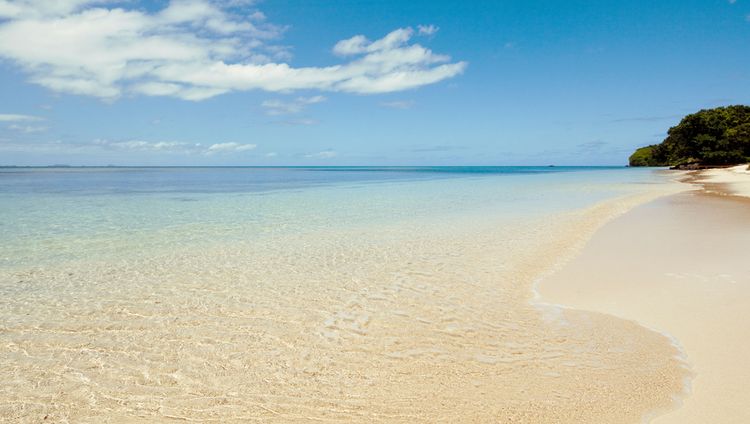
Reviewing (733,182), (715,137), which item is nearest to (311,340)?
(733,182)

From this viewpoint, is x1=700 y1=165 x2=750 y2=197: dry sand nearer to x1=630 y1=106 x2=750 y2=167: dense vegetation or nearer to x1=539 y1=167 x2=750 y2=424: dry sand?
x1=539 y1=167 x2=750 y2=424: dry sand

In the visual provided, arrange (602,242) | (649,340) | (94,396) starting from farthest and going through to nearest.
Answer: (602,242)
(649,340)
(94,396)

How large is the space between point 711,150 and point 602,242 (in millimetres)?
95672

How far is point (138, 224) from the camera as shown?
1752 cm

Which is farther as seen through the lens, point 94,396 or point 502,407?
point 94,396

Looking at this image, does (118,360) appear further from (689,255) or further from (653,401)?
(689,255)

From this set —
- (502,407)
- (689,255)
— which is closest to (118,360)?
(502,407)

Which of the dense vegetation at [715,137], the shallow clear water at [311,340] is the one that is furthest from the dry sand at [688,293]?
the dense vegetation at [715,137]

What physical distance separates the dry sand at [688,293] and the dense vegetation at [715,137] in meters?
85.2

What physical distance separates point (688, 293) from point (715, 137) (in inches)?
3958

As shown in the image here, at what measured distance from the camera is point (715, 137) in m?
86.3

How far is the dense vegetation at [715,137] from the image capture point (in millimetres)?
82125

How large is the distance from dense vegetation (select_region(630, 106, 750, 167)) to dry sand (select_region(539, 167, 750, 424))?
85230 millimetres

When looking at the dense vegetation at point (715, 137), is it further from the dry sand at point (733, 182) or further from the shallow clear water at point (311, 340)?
the shallow clear water at point (311, 340)
